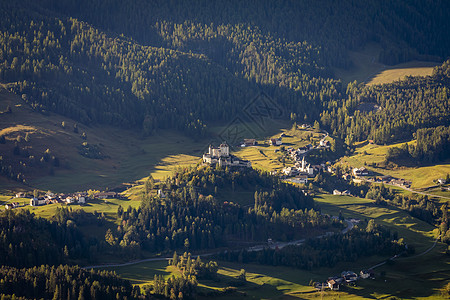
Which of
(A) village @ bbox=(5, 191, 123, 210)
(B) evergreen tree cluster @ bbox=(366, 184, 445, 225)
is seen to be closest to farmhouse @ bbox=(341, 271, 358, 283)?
(B) evergreen tree cluster @ bbox=(366, 184, 445, 225)

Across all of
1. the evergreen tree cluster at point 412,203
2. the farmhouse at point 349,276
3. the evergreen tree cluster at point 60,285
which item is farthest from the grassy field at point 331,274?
the evergreen tree cluster at point 412,203

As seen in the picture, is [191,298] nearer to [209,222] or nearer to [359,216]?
[209,222]

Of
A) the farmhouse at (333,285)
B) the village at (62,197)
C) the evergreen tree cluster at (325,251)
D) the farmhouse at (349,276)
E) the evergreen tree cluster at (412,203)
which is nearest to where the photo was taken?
the farmhouse at (333,285)

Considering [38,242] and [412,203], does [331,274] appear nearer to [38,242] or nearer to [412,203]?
[412,203]

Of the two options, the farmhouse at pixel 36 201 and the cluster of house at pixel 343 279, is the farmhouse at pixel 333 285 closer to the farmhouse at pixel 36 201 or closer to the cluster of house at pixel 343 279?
the cluster of house at pixel 343 279

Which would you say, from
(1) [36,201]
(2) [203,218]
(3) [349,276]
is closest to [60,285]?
(2) [203,218]

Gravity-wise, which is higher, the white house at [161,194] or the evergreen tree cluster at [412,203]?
the white house at [161,194]

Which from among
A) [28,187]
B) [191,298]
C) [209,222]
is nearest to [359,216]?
[209,222]

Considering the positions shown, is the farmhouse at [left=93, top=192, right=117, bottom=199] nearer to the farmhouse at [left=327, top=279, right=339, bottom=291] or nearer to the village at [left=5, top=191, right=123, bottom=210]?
the village at [left=5, top=191, right=123, bottom=210]
